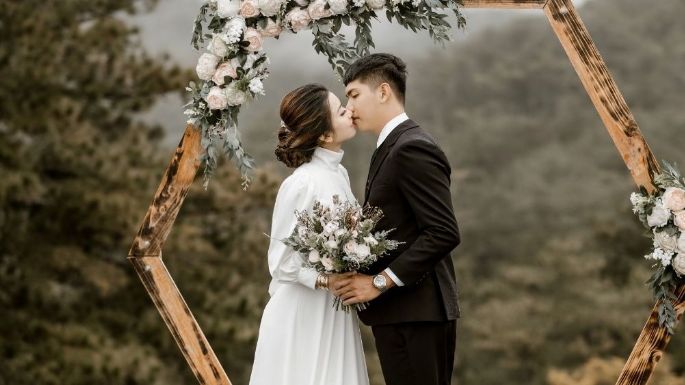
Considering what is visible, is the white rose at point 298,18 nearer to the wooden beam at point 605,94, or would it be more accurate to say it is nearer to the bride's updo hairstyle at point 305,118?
the bride's updo hairstyle at point 305,118

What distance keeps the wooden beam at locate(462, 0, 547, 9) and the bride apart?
116 centimetres

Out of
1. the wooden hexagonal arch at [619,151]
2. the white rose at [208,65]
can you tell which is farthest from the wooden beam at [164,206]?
the white rose at [208,65]

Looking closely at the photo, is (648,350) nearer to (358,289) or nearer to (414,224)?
(414,224)

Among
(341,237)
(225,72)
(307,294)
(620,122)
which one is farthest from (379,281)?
(620,122)

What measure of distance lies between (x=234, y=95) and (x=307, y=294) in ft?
4.08

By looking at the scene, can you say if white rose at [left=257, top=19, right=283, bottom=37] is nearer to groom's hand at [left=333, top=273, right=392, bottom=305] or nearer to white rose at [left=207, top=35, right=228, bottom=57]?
white rose at [left=207, top=35, right=228, bottom=57]

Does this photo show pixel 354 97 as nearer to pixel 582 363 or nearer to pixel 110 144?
pixel 110 144

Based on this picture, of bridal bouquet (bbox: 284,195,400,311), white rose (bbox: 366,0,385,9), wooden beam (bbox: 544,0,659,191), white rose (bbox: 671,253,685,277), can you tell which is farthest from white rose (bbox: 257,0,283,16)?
white rose (bbox: 671,253,685,277)

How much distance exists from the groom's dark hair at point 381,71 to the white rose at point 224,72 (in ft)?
2.76

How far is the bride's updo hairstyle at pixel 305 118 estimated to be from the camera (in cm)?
510

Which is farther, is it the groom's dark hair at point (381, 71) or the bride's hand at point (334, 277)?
the groom's dark hair at point (381, 71)

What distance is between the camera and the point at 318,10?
565 centimetres

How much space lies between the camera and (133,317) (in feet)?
52.2

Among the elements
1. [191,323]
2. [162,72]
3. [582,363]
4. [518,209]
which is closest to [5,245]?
[162,72]
